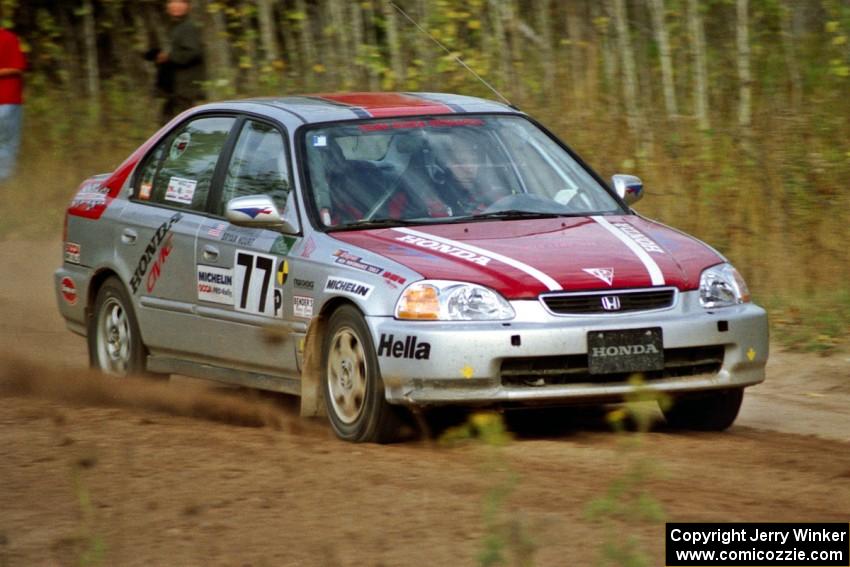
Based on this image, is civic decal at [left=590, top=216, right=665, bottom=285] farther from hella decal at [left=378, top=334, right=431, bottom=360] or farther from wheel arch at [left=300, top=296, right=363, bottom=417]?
wheel arch at [left=300, top=296, right=363, bottom=417]

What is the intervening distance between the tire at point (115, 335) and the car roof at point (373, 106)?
4.31 ft

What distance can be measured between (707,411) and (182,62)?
9248 mm

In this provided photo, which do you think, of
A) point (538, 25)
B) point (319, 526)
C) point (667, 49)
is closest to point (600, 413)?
point (319, 526)

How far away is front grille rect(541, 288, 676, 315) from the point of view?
22.0ft

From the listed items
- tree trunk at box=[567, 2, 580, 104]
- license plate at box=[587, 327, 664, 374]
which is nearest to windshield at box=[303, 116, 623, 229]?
license plate at box=[587, 327, 664, 374]

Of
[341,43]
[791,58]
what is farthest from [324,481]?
[341,43]

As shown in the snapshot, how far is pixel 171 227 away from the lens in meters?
8.45

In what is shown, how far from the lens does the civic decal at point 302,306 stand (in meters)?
7.30

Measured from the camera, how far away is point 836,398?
8641 millimetres

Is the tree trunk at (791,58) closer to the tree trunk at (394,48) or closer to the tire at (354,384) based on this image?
the tree trunk at (394,48)

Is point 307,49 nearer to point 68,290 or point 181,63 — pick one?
point 181,63

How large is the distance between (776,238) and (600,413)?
3570mm

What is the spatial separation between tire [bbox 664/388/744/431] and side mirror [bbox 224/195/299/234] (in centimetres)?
191

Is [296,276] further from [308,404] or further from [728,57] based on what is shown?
[728,57]
